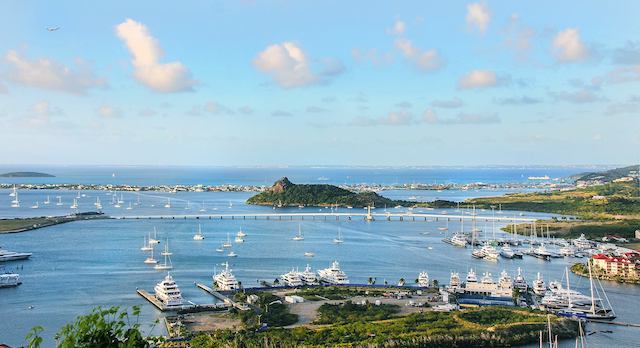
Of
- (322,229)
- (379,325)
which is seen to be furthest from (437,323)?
(322,229)

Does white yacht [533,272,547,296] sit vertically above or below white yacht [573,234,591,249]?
below

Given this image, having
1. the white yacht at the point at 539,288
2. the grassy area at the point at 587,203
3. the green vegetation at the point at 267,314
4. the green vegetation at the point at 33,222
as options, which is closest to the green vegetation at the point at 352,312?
the green vegetation at the point at 267,314

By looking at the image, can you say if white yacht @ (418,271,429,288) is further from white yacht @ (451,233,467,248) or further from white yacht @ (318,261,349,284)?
white yacht @ (451,233,467,248)

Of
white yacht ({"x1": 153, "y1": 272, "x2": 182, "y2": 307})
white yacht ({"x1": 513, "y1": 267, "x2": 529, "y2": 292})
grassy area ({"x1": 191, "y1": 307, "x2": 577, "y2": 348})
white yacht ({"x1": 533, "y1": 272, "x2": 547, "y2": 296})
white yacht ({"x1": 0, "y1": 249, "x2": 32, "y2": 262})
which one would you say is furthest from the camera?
white yacht ({"x1": 0, "y1": 249, "x2": 32, "y2": 262})

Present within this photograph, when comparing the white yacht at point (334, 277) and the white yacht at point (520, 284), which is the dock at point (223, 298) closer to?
the white yacht at point (334, 277)

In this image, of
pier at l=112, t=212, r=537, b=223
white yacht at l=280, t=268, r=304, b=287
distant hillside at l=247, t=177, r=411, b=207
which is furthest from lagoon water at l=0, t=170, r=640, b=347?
distant hillside at l=247, t=177, r=411, b=207

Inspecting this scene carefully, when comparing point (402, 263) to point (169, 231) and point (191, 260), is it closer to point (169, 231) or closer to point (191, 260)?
Answer: point (191, 260)
